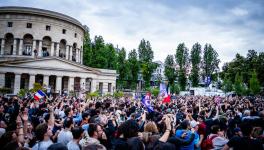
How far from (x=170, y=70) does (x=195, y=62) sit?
9.14 metres

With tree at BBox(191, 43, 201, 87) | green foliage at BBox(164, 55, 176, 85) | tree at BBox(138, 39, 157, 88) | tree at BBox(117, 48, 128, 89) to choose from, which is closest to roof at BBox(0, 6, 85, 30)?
tree at BBox(117, 48, 128, 89)

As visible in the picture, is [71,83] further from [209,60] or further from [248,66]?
[248,66]

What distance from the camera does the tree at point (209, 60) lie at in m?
82.6

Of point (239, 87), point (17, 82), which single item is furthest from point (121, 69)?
point (17, 82)

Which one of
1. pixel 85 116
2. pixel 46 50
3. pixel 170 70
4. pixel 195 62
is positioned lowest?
pixel 85 116

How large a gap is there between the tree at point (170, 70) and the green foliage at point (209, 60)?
11207 millimetres

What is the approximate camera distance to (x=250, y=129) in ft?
17.0

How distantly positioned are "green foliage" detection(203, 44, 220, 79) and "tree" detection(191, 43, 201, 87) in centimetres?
237

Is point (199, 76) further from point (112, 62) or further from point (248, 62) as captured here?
point (112, 62)

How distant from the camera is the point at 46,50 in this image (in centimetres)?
5281

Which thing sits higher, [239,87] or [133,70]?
[133,70]

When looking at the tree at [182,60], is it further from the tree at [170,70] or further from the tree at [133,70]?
the tree at [133,70]

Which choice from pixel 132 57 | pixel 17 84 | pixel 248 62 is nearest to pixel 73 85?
pixel 17 84

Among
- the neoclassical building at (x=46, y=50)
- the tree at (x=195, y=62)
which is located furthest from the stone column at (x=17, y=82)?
the tree at (x=195, y=62)
